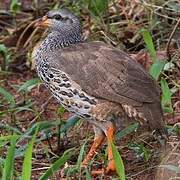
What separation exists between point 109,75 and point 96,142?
0.50 metres

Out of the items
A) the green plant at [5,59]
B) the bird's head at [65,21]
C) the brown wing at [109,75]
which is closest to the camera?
the brown wing at [109,75]

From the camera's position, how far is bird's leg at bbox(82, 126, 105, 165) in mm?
4868

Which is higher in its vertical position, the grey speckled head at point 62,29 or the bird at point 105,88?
the grey speckled head at point 62,29

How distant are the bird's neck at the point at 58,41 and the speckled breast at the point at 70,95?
0.28 meters

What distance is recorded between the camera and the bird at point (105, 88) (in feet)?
15.2

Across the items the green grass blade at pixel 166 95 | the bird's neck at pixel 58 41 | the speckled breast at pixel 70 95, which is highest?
the bird's neck at pixel 58 41

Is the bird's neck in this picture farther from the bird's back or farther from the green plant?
the green plant

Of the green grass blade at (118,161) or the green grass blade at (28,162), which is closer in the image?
the green grass blade at (28,162)

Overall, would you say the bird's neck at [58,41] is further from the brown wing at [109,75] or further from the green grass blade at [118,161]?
the green grass blade at [118,161]

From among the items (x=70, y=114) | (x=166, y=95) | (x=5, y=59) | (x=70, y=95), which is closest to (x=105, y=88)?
(x=70, y=95)

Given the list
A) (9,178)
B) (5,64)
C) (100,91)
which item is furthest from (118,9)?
(9,178)

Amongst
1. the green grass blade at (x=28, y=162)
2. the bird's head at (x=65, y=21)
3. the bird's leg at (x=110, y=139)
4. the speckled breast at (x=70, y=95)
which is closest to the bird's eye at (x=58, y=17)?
the bird's head at (x=65, y=21)

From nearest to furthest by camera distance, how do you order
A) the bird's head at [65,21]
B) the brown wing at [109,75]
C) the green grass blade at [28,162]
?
the green grass blade at [28,162]
the brown wing at [109,75]
the bird's head at [65,21]

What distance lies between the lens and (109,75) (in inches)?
184
